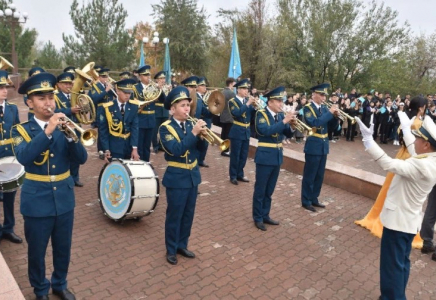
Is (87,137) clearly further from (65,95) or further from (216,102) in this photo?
(216,102)

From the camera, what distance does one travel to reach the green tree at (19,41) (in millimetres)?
24328

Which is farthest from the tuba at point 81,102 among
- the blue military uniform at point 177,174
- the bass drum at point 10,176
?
the blue military uniform at point 177,174

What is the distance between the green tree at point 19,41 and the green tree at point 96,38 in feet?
7.75

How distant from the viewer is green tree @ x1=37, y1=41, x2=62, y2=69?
26875 millimetres

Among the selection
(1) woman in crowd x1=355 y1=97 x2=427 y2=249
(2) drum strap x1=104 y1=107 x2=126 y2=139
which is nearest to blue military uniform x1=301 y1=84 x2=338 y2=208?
(1) woman in crowd x1=355 y1=97 x2=427 y2=249

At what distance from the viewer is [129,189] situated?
539cm

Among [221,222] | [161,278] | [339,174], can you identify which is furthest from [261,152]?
[339,174]

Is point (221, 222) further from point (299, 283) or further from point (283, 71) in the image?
point (283, 71)

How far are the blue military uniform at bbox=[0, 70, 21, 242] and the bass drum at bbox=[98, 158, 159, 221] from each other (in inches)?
53.3

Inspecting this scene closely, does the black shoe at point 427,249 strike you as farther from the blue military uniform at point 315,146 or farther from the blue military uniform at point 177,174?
the blue military uniform at point 177,174

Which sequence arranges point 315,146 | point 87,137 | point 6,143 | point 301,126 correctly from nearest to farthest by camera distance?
point 87,137
point 6,143
point 301,126
point 315,146

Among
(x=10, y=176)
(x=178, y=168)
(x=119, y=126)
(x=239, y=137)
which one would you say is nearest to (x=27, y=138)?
(x=10, y=176)

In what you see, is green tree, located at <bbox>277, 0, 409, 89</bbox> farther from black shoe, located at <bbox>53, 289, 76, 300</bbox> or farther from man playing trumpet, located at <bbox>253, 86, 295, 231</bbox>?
black shoe, located at <bbox>53, 289, 76, 300</bbox>

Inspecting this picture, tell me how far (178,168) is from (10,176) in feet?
7.16
